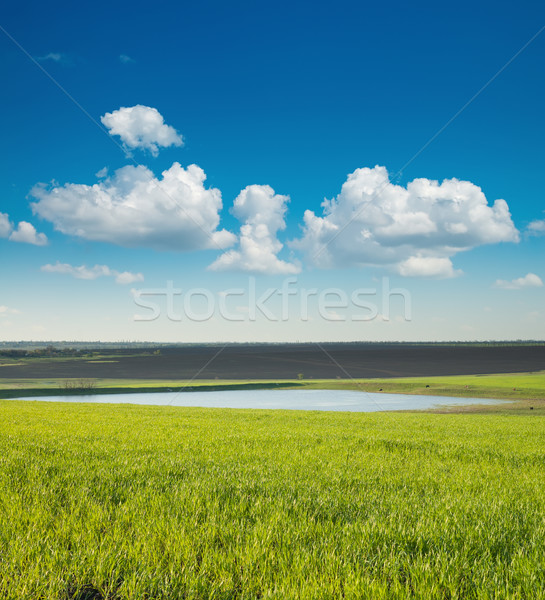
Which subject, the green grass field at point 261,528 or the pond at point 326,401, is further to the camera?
the pond at point 326,401

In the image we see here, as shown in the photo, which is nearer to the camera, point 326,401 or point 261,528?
point 261,528

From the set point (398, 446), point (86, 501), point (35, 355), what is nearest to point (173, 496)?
point (86, 501)

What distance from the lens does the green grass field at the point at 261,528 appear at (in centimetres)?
386

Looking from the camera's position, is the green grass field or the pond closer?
the green grass field

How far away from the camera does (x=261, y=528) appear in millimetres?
4938

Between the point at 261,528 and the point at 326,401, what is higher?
the point at 261,528

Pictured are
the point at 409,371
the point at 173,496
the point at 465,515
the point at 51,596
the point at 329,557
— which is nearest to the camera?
the point at 51,596

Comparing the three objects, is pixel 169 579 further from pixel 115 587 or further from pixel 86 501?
pixel 86 501

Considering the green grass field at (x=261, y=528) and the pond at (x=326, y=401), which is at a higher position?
the green grass field at (x=261, y=528)

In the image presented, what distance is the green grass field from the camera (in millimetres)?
3857

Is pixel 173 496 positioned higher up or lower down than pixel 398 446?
higher up

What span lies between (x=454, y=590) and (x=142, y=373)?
12699 cm

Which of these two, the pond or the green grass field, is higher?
the green grass field

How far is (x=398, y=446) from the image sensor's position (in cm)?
1272
